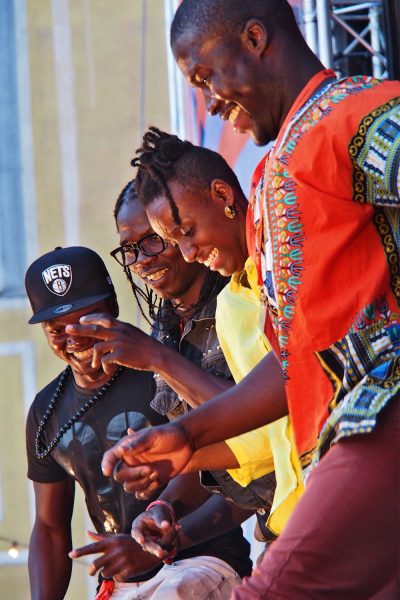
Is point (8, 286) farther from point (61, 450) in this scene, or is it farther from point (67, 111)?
point (61, 450)

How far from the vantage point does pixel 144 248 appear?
155 inches

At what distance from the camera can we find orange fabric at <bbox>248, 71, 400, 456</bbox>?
6.97 feet

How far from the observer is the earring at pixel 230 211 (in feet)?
11.0

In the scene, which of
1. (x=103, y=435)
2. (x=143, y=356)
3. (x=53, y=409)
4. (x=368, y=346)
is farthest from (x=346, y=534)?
(x=53, y=409)

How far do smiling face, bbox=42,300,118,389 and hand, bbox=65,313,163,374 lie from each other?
109 cm

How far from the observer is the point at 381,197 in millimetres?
2088

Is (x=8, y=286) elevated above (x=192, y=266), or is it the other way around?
(x=192, y=266)

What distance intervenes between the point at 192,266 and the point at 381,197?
177 cm

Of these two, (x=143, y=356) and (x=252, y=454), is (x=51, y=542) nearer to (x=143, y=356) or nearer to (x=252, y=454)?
(x=252, y=454)

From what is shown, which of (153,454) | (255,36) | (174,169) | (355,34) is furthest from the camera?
(355,34)

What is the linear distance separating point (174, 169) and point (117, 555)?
4.09ft

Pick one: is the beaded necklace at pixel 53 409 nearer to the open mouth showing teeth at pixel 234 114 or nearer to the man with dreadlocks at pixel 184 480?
the man with dreadlocks at pixel 184 480

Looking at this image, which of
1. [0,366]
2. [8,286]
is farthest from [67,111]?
[0,366]

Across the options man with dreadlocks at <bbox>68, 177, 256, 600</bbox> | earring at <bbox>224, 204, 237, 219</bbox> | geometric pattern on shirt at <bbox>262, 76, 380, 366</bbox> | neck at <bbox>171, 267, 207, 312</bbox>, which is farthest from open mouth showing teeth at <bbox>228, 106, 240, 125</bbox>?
neck at <bbox>171, 267, 207, 312</bbox>
